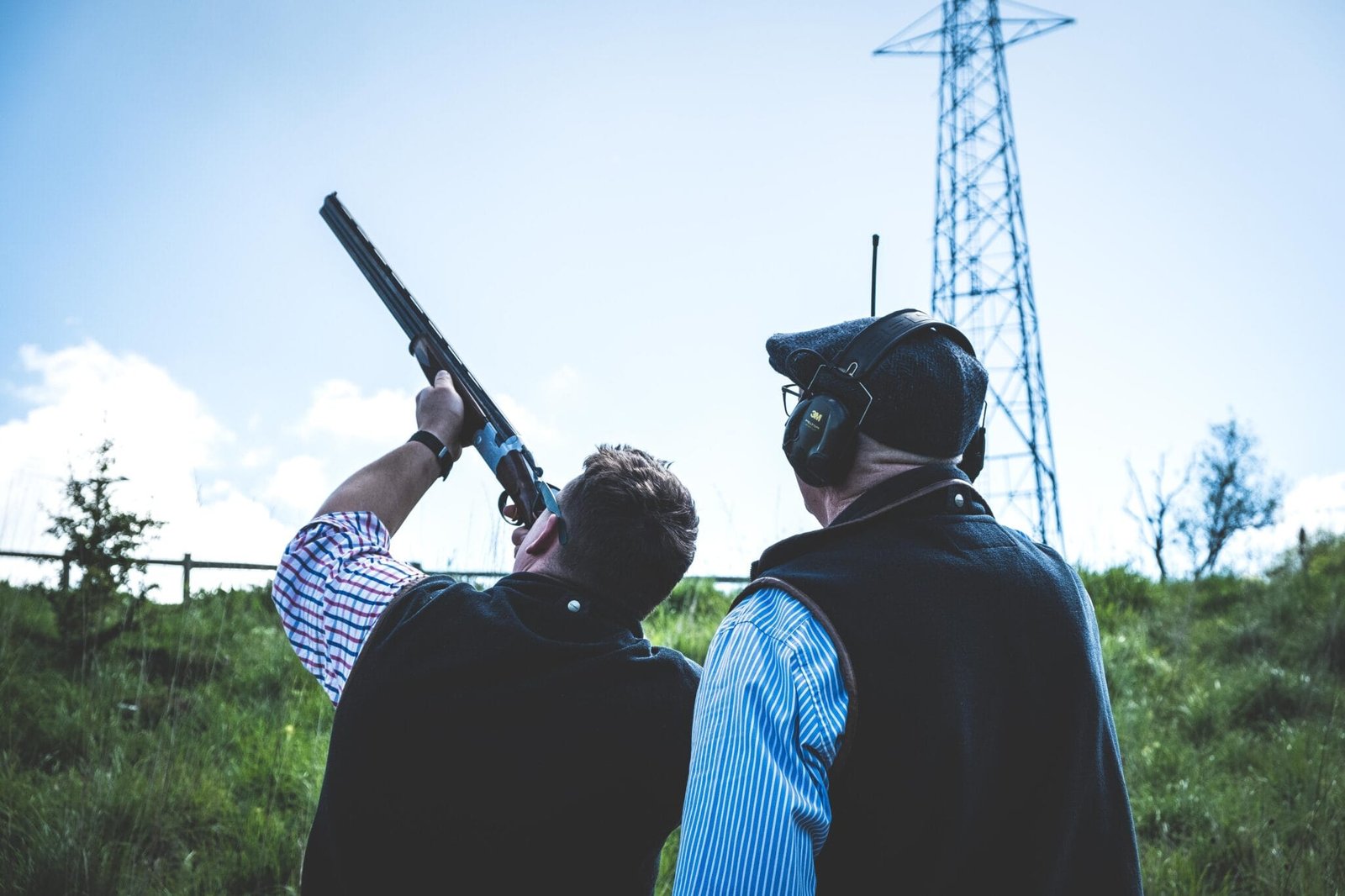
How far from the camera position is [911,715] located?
1.34 metres

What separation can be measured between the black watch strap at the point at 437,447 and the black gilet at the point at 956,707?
5.07 ft

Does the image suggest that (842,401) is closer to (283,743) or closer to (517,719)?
(517,719)

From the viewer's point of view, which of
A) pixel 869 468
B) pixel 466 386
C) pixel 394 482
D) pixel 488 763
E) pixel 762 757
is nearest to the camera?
pixel 762 757

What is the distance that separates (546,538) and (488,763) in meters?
0.58

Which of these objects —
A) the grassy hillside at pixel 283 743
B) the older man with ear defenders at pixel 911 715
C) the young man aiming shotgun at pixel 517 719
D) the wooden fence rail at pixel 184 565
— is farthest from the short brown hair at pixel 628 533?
the wooden fence rail at pixel 184 565

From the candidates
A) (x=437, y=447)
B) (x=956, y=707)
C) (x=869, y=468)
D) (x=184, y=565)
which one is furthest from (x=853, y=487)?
(x=184, y=565)

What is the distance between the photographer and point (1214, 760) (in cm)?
621

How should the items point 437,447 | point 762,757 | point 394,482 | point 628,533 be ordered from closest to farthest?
point 762,757, point 628,533, point 394,482, point 437,447

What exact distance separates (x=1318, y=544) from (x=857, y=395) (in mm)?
12688

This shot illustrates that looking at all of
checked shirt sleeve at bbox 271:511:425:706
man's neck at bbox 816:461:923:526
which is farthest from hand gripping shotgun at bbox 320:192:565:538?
man's neck at bbox 816:461:923:526

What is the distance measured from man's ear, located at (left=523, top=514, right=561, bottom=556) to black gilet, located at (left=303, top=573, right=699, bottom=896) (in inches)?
10.0

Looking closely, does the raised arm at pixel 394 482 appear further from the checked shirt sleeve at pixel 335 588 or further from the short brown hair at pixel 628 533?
the short brown hair at pixel 628 533

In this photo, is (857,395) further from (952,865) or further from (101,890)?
(101,890)

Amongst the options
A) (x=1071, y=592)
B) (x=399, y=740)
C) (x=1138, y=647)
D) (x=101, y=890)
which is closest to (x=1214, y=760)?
(x=1138, y=647)
